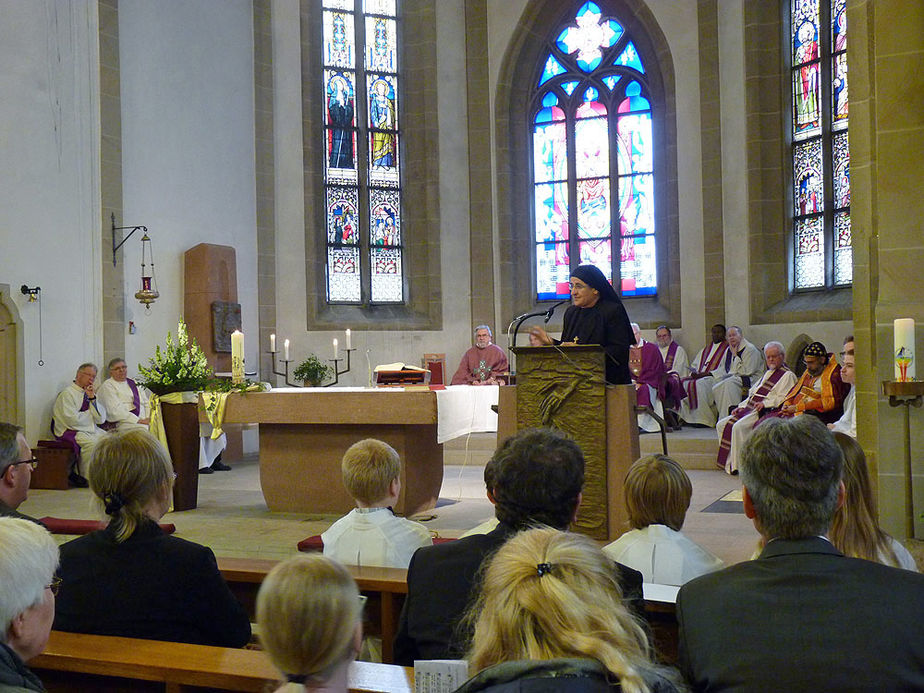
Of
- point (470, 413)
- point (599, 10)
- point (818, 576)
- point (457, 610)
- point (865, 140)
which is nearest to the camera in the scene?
point (818, 576)

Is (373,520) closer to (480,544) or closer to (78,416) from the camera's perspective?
(480,544)

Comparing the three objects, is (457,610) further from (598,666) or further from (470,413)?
(470,413)

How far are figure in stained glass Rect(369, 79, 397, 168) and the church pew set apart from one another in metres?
11.1

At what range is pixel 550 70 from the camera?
1424 centimetres

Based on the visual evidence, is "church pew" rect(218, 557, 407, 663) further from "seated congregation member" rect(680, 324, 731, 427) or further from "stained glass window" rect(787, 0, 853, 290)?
"stained glass window" rect(787, 0, 853, 290)

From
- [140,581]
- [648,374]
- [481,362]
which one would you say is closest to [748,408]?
[648,374]

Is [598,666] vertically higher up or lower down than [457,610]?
higher up

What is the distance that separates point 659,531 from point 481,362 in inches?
359

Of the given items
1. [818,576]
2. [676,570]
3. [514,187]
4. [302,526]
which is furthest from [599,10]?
[818,576]

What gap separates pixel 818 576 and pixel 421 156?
41.3 ft

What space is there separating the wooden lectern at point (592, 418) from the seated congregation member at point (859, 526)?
115 inches

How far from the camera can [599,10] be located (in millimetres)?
13930

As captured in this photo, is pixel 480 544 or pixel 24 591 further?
pixel 480 544

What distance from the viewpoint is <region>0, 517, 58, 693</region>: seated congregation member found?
1.73 m
